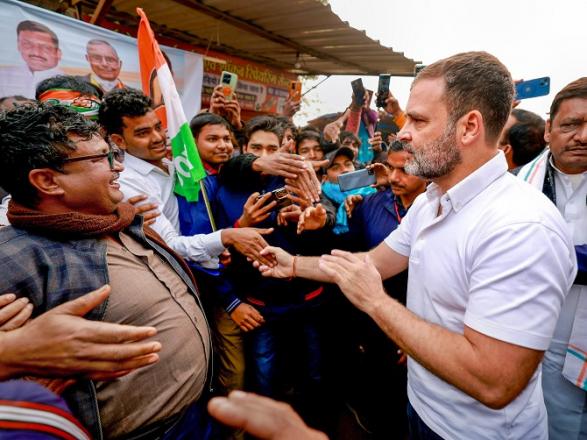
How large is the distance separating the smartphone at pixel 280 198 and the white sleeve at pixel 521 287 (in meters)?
1.41

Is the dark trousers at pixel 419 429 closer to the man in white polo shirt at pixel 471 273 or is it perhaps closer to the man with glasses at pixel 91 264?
the man in white polo shirt at pixel 471 273

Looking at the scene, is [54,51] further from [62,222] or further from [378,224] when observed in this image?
[378,224]

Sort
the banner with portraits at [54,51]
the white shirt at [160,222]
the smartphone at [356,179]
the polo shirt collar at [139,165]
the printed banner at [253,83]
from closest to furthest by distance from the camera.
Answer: the white shirt at [160,222] < the polo shirt collar at [139,165] < the smartphone at [356,179] < the banner with portraits at [54,51] < the printed banner at [253,83]

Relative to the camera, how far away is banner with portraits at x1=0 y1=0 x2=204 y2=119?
3449 mm

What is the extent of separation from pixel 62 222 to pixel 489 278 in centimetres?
164

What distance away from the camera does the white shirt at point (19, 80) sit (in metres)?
3.47

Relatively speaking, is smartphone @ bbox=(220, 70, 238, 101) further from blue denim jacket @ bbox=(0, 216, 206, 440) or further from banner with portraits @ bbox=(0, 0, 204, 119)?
blue denim jacket @ bbox=(0, 216, 206, 440)

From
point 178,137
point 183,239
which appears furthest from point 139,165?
point 183,239

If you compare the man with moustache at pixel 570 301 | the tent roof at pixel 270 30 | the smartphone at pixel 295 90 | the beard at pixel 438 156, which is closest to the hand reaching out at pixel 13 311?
the beard at pixel 438 156

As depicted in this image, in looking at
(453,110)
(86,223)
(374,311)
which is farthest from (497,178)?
(86,223)

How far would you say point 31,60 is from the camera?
3.62m

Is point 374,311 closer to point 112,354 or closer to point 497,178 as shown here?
point 497,178

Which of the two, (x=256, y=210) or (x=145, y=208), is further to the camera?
(x=256, y=210)

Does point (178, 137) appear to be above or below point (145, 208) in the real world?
above
